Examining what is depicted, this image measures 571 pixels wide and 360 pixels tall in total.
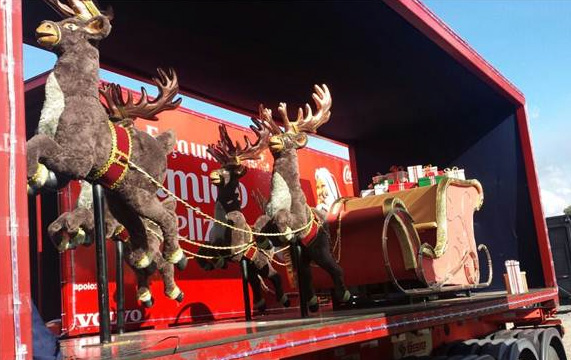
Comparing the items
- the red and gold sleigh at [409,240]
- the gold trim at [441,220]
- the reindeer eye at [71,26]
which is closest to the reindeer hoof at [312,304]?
the red and gold sleigh at [409,240]

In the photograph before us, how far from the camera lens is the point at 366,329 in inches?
131

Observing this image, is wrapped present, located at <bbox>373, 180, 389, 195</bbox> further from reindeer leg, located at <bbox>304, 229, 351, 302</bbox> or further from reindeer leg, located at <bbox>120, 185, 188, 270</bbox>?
reindeer leg, located at <bbox>120, 185, 188, 270</bbox>

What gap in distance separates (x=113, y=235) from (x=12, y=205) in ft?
8.26

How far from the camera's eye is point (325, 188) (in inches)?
330

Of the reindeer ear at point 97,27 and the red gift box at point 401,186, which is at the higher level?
the reindeer ear at point 97,27

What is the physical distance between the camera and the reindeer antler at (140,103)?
4250 mm

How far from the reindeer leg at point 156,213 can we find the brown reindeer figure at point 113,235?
170 mm

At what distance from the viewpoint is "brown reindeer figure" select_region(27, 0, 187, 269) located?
9.85 ft

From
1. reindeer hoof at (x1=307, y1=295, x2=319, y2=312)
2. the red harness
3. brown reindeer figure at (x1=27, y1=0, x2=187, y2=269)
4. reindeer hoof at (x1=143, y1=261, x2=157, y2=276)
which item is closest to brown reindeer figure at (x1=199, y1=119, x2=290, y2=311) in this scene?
reindeer hoof at (x1=307, y1=295, x2=319, y2=312)

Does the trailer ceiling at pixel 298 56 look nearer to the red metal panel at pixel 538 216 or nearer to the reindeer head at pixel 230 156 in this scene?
the red metal panel at pixel 538 216

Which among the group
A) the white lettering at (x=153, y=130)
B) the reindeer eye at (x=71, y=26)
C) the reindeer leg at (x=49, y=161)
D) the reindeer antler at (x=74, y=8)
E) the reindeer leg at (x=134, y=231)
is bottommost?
the reindeer leg at (x=134, y=231)

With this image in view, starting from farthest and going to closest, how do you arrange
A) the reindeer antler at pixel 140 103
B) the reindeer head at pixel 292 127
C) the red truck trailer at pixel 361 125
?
the reindeer head at pixel 292 127 < the reindeer antler at pixel 140 103 < the red truck trailer at pixel 361 125

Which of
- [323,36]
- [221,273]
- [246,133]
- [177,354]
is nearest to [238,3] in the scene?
[323,36]

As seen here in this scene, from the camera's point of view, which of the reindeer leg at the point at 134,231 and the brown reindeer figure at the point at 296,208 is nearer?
the reindeer leg at the point at 134,231
